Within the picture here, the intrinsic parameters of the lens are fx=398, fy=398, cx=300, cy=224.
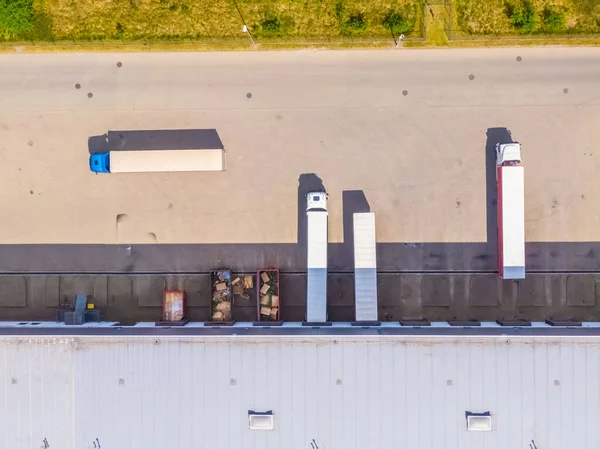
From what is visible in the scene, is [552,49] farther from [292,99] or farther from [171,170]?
[171,170]

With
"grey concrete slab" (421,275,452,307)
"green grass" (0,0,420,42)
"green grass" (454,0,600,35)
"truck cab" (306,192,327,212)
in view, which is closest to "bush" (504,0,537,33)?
"green grass" (454,0,600,35)

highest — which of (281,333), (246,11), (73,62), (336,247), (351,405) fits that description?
(246,11)

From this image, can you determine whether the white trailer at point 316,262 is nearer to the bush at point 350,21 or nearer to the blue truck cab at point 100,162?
the bush at point 350,21

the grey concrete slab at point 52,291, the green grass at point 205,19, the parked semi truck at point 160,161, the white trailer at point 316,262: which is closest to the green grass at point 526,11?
the green grass at point 205,19

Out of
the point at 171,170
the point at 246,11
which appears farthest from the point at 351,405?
the point at 246,11

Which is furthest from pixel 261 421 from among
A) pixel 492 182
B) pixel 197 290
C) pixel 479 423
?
pixel 492 182

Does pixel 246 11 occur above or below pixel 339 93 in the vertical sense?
above

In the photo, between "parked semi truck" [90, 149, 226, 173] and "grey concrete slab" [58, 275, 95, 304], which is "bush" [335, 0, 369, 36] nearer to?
"parked semi truck" [90, 149, 226, 173]

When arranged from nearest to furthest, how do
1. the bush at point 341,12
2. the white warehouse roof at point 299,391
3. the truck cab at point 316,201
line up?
the white warehouse roof at point 299,391
the truck cab at point 316,201
the bush at point 341,12
